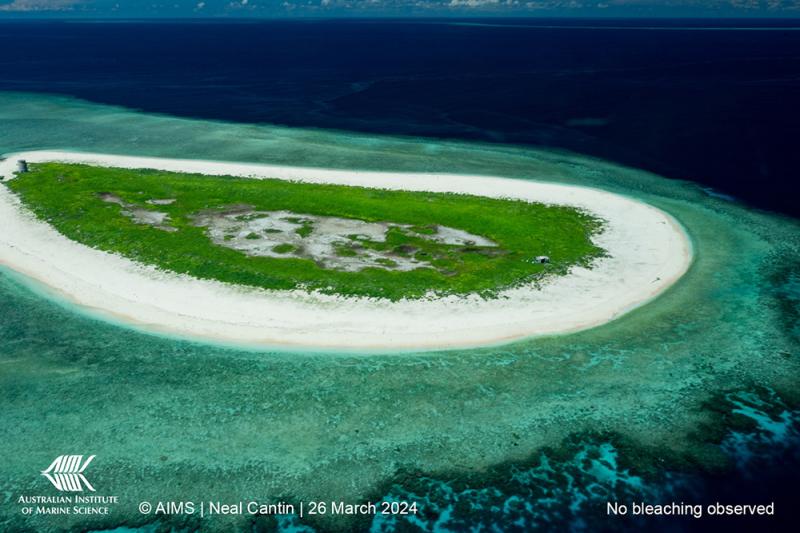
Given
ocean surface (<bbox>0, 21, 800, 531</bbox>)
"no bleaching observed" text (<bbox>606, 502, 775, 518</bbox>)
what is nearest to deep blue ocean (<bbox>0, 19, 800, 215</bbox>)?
ocean surface (<bbox>0, 21, 800, 531</bbox>)

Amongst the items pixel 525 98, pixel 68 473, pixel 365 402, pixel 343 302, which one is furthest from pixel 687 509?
pixel 525 98

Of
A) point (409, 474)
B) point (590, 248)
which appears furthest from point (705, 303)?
point (409, 474)

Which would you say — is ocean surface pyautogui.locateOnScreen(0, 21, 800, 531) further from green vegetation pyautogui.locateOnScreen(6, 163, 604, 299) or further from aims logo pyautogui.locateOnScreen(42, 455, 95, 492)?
green vegetation pyautogui.locateOnScreen(6, 163, 604, 299)

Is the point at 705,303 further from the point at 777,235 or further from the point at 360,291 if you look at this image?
the point at 360,291

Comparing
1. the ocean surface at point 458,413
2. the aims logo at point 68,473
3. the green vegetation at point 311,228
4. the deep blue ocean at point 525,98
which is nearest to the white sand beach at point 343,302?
the ocean surface at point 458,413

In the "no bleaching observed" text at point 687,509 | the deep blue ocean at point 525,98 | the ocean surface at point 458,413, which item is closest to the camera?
the "no bleaching observed" text at point 687,509

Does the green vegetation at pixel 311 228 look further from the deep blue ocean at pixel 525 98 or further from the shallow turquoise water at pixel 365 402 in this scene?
the deep blue ocean at pixel 525 98
